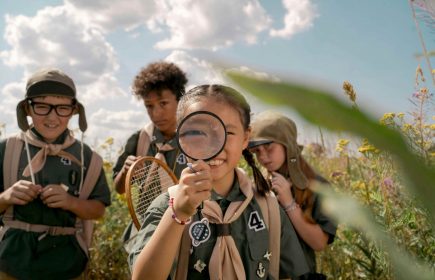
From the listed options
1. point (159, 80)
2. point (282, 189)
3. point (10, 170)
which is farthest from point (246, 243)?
point (159, 80)

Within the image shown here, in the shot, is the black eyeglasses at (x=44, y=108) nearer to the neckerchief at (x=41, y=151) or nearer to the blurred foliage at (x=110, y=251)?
the neckerchief at (x=41, y=151)

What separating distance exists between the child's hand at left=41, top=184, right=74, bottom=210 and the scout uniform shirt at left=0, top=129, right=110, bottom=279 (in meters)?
0.15

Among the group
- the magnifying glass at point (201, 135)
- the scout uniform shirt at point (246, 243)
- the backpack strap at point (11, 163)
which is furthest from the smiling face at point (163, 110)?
the magnifying glass at point (201, 135)

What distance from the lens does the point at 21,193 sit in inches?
107

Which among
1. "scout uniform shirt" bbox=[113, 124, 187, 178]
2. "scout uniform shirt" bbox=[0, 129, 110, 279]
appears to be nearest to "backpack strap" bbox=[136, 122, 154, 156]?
"scout uniform shirt" bbox=[113, 124, 187, 178]

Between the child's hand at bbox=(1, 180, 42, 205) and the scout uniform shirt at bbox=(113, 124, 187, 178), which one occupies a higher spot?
the scout uniform shirt at bbox=(113, 124, 187, 178)

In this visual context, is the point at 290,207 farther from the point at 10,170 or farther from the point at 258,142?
the point at 10,170

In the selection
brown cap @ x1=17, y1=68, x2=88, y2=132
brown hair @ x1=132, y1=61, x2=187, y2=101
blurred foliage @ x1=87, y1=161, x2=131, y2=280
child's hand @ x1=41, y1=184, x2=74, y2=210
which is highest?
brown hair @ x1=132, y1=61, x2=187, y2=101

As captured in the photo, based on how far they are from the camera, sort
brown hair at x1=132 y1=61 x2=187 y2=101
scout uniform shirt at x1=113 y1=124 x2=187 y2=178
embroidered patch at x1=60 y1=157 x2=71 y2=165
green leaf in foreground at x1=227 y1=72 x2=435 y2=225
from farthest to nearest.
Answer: brown hair at x1=132 y1=61 x2=187 y2=101 → scout uniform shirt at x1=113 y1=124 x2=187 y2=178 → embroidered patch at x1=60 y1=157 x2=71 y2=165 → green leaf in foreground at x1=227 y1=72 x2=435 y2=225

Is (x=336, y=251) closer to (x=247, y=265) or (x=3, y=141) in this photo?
(x=247, y=265)

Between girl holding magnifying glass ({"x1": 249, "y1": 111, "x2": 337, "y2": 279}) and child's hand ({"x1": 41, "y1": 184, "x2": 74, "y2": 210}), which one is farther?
child's hand ({"x1": 41, "y1": 184, "x2": 74, "y2": 210})

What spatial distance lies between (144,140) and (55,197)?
88 centimetres

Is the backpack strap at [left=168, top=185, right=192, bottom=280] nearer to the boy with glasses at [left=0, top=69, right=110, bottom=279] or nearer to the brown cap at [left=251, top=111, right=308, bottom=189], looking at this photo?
the brown cap at [left=251, top=111, right=308, bottom=189]

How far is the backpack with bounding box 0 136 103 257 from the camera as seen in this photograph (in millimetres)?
2920
